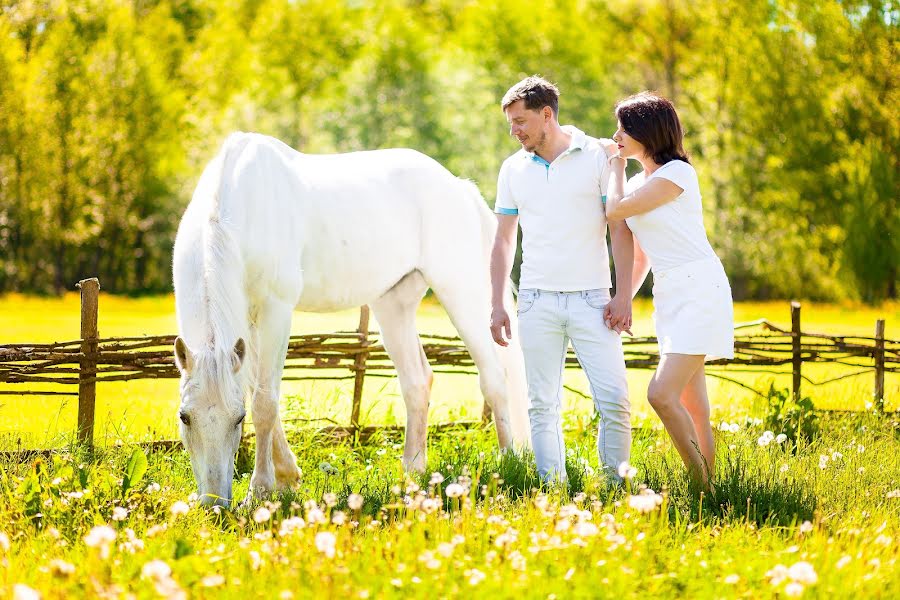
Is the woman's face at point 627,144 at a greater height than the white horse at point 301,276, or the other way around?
the woman's face at point 627,144

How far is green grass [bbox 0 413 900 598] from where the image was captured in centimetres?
317

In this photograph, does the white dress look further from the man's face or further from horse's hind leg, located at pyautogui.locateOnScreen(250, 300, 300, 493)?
horse's hind leg, located at pyautogui.locateOnScreen(250, 300, 300, 493)

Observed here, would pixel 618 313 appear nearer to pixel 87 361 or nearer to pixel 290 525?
pixel 290 525

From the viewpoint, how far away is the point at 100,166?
23.5 m

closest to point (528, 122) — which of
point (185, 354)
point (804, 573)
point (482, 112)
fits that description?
point (185, 354)

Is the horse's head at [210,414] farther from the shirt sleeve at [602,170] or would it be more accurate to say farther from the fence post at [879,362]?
the fence post at [879,362]

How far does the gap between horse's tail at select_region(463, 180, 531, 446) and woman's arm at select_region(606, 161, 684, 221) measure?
2.06 m

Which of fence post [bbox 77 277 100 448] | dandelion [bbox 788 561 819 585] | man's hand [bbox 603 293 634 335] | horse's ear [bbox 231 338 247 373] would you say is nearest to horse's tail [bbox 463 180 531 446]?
man's hand [bbox 603 293 634 335]

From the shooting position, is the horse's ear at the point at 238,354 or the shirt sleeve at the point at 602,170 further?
the shirt sleeve at the point at 602,170

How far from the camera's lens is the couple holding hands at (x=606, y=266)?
15.6ft

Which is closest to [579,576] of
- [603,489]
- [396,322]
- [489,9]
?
[603,489]

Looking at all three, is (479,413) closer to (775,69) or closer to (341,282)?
(341,282)

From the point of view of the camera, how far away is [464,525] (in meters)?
3.73

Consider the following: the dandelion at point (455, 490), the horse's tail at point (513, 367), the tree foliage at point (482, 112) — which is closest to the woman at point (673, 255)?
the dandelion at point (455, 490)
